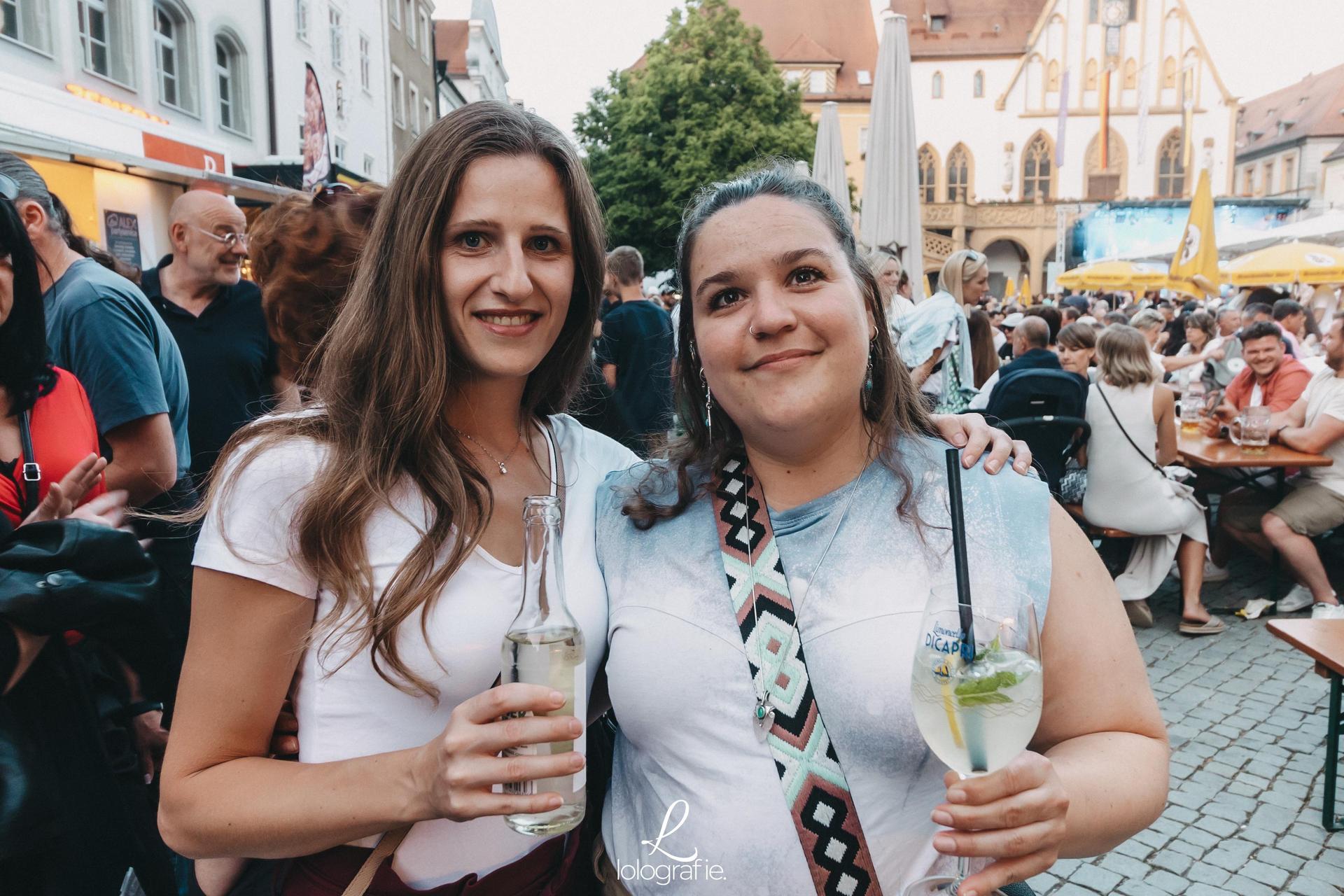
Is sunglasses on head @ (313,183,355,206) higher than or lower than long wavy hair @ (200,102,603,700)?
higher

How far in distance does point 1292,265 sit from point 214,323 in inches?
584

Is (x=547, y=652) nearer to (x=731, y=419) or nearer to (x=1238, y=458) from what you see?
(x=731, y=419)

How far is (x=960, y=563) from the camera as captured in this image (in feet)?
4.49

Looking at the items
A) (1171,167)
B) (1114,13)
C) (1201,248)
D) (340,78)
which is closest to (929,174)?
(1114,13)

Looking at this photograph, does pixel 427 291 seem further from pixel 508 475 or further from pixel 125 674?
pixel 125 674

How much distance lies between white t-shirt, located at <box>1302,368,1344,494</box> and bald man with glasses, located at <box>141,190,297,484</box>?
6167 mm

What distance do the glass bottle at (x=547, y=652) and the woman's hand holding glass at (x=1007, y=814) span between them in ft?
1.64

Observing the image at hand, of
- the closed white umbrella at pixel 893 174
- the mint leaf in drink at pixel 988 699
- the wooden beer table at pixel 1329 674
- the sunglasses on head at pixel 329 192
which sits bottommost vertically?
the wooden beer table at pixel 1329 674

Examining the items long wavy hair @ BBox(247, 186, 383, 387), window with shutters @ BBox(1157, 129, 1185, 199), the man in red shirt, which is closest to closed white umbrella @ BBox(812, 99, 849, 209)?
the man in red shirt

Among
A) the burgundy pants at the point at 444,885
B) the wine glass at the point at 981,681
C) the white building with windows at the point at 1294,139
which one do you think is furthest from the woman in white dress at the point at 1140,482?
the white building with windows at the point at 1294,139

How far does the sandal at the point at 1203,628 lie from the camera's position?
5.76 m

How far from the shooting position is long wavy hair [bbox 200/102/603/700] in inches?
58.1

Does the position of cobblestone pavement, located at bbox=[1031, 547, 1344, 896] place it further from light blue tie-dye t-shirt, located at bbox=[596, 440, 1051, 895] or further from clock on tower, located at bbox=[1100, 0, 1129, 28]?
clock on tower, located at bbox=[1100, 0, 1129, 28]

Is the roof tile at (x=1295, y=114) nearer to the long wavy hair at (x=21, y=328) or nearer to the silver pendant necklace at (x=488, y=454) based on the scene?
the silver pendant necklace at (x=488, y=454)
